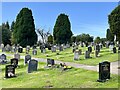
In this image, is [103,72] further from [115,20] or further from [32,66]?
[115,20]

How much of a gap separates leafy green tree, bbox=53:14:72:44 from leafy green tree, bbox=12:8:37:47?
5397mm

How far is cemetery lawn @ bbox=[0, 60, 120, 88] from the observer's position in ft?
44.1

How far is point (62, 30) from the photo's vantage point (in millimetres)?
56062

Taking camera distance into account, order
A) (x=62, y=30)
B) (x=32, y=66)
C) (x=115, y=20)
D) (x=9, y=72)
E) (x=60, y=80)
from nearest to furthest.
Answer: (x=60, y=80) → (x=9, y=72) → (x=32, y=66) → (x=115, y=20) → (x=62, y=30)

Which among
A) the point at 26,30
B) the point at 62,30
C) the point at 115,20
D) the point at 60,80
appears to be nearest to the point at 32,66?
the point at 60,80

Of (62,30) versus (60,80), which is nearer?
(60,80)

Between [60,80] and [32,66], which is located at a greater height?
[32,66]

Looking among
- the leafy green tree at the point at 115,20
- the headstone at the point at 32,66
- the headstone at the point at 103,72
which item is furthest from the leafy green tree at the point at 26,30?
the headstone at the point at 103,72

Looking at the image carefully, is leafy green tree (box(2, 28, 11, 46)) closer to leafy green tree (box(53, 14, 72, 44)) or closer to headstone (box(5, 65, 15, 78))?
leafy green tree (box(53, 14, 72, 44))

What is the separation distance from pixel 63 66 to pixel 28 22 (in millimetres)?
36241

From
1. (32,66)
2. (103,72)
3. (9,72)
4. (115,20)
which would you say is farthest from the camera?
(115,20)

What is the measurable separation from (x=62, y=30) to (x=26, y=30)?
7.77 meters

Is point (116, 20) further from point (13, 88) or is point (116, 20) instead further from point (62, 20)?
point (62, 20)

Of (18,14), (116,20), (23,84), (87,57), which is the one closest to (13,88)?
(23,84)
